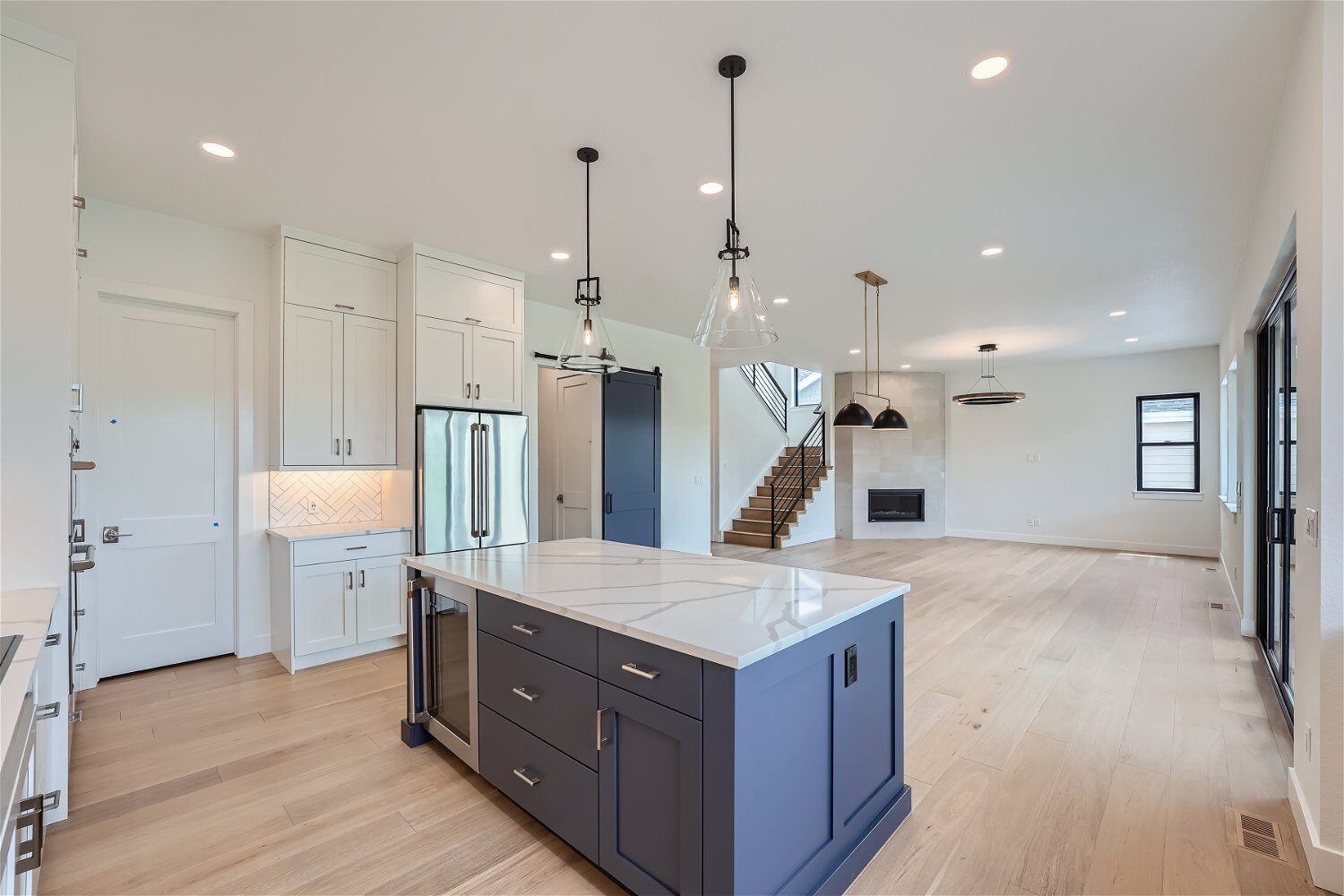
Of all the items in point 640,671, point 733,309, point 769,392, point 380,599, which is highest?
point 769,392

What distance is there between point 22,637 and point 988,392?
32.1 ft

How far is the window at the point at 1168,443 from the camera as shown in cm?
798

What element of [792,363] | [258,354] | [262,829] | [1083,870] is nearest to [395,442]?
[258,354]

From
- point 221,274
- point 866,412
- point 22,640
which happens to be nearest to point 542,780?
point 22,640

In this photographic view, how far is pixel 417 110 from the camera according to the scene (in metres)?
2.55

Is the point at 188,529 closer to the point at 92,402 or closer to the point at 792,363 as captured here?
the point at 92,402

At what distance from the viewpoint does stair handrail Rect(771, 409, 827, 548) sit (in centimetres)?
926

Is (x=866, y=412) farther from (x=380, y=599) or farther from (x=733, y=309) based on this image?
(x=380, y=599)

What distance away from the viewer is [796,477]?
1017 cm

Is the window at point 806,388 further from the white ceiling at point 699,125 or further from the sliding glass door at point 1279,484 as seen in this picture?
the sliding glass door at point 1279,484

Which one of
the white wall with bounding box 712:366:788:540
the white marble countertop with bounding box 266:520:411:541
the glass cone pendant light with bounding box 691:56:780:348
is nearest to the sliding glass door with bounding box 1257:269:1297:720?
the glass cone pendant light with bounding box 691:56:780:348

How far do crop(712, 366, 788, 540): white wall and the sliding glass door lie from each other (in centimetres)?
626

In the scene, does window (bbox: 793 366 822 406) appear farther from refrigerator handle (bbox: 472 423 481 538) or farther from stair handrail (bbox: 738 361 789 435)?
refrigerator handle (bbox: 472 423 481 538)

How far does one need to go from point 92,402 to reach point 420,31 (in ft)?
9.83
